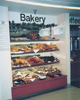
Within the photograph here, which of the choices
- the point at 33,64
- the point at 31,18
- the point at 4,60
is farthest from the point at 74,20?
the point at 4,60

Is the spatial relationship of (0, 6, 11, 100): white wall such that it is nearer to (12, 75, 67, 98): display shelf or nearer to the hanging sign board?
(12, 75, 67, 98): display shelf

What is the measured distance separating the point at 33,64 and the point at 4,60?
3.54 feet

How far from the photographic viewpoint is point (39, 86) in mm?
4254

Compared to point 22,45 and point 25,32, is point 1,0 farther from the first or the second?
point 22,45

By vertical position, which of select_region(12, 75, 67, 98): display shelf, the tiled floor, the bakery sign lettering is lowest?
the tiled floor

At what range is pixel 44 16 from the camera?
15.6ft

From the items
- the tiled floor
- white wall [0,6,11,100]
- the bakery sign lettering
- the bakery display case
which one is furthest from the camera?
the bakery sign lettering

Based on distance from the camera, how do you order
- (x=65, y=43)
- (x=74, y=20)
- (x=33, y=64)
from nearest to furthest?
(x=33, y=64) → (x=65, y=43) → (x=74, y=20)

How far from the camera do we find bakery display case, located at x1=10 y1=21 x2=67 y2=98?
13.4ft

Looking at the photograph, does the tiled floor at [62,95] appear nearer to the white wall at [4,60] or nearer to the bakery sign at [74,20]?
the white wall at [4,60]

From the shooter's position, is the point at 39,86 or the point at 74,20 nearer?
the point at 39,86

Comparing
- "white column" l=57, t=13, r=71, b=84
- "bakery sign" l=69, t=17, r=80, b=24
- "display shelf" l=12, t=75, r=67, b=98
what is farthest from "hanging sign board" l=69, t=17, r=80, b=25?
"display shelf" l=12, t=75, r=67, b=98

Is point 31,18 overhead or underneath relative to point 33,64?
overhead

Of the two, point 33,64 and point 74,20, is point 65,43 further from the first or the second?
point 33,64
